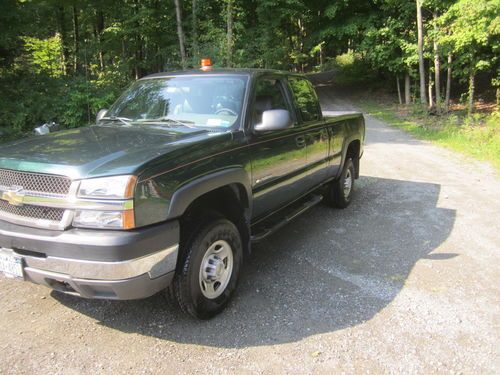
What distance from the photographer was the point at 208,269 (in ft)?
11.1

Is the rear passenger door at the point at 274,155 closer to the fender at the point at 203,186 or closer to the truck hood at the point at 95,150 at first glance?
the fender at the point at 203,186

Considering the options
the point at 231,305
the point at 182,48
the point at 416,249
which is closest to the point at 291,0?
the point at 182,48

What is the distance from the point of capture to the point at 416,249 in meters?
4.88

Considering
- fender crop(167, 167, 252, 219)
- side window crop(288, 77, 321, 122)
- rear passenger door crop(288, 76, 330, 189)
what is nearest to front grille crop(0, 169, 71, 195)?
fender crop(167, 167, 252, 219)

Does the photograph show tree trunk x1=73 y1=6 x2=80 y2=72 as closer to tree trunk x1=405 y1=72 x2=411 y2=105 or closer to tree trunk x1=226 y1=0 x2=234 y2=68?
tree trunk x1=226 y1=0 x2=234 y2=68

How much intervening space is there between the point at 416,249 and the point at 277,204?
177 cm

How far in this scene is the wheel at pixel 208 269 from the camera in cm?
311

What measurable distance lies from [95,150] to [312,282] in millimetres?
2309

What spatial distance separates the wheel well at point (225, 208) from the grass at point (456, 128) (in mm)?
7470

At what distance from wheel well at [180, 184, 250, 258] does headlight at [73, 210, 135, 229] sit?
536mm

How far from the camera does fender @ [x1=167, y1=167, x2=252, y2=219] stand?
2.88 metres

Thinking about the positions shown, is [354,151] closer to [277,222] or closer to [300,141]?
[300,141]

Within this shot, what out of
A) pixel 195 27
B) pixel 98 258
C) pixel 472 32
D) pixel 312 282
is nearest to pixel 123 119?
pixel 98 258

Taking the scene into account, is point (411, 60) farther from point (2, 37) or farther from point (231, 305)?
point (231, 305)
